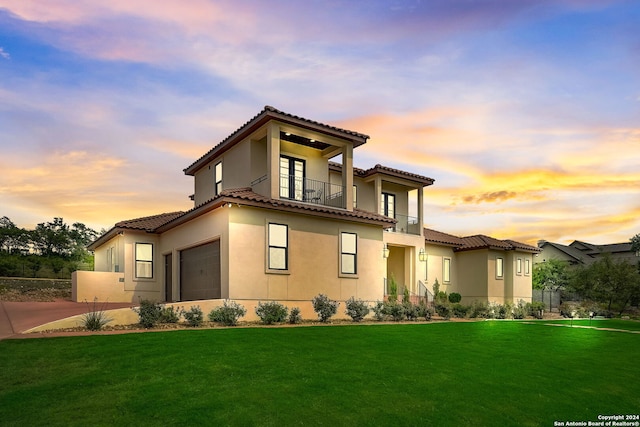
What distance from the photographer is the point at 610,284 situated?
3694 cm

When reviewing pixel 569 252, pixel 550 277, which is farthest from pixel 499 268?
pixel 569 252

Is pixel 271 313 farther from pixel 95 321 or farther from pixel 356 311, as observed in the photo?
pixel 95 321

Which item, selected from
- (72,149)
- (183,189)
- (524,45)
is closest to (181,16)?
(72,149)

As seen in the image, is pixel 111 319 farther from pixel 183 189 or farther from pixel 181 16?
pixel 183 189

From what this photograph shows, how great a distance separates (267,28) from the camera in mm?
16703

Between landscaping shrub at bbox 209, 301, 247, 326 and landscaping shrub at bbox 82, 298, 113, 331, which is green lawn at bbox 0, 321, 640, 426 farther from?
landscaping shrub at bbox 209, 301, 247, 326

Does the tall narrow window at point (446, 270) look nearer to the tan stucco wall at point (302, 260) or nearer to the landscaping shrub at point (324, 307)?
the tan stucco wall at point (302, 260)

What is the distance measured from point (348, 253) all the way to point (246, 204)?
587 centimetres

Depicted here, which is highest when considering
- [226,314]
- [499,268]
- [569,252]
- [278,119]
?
[278,119]

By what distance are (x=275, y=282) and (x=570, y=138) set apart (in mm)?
15499

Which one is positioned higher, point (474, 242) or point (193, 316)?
point (474, 242)

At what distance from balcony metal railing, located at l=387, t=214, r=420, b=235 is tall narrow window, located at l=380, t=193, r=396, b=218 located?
48 cm

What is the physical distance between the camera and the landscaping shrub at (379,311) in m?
20.2

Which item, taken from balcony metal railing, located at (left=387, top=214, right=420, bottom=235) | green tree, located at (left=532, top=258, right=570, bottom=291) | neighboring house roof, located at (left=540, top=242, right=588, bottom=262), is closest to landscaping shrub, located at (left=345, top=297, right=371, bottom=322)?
balcony metal railing, located at (left=387, top=214, right=420, bottom=235)
